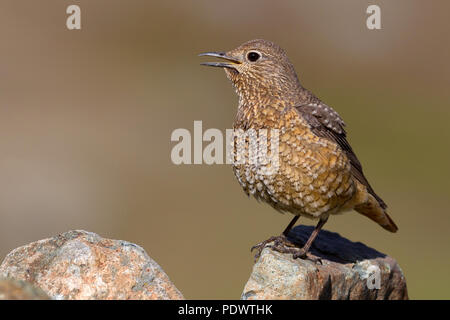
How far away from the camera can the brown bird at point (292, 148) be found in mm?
7965

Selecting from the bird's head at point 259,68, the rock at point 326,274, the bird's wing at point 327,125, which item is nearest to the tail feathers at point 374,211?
the bird's wing at point 327,125

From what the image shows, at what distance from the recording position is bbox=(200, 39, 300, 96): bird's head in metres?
8.68

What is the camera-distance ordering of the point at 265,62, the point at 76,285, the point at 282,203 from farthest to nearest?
the point at 265,62 < the point at 282,203 < the point at 76,285

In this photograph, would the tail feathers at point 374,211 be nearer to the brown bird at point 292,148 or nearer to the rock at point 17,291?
the brown bird at point 292,148

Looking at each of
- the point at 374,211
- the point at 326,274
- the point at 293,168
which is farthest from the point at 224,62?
the point at 326,274

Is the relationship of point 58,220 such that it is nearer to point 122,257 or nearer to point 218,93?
point 218,93

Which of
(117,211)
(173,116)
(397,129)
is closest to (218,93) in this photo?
(173,116)

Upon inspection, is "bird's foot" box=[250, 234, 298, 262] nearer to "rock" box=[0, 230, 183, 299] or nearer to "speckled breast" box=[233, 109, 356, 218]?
"speckled breast" box=[233, 109, 356, 218]

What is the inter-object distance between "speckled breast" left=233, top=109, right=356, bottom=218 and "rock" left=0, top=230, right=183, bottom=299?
1.79 meters

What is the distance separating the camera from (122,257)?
6844mm

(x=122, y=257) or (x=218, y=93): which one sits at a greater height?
(x=218, y=93)

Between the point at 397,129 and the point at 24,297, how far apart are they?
2169 cm

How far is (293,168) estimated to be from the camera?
7.93m

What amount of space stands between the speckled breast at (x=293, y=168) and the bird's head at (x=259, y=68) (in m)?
0.56
